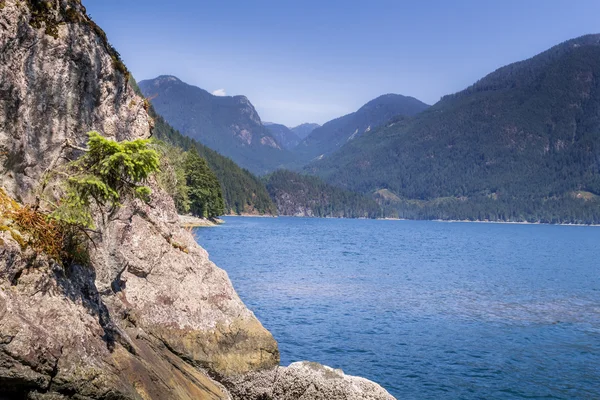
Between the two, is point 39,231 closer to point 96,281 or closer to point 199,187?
point 96,281

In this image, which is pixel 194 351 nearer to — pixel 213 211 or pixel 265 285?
pixel 265 285

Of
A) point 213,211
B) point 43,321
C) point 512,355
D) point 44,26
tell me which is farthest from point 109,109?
point 213,211

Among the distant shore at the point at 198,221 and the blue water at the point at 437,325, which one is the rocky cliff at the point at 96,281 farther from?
the distant shore at the point at 198,221

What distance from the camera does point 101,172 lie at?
34.4ft

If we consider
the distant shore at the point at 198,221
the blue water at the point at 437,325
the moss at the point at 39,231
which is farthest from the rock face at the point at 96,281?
the distant shore at the point at 198,221

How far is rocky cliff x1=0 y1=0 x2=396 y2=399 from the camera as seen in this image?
963 cm

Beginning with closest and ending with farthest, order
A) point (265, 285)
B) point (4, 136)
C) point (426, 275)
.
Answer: point (4, 136) → point (265, 285) → point (426, 275)

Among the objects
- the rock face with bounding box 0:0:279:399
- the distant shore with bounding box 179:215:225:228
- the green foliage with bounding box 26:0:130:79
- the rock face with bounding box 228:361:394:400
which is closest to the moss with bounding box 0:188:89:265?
the rock face with bounding box 0:0:279:399

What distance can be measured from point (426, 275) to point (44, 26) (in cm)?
5336

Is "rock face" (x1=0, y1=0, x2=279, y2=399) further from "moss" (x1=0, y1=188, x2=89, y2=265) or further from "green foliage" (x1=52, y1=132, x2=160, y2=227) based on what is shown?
"green foliage" (x1=52, y1=132, x2=160, y2=227)

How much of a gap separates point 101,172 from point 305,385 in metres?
9.00

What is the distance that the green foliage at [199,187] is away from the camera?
123 m

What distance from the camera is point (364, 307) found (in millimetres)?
37281

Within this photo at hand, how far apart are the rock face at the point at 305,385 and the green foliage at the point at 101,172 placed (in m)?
7.96
